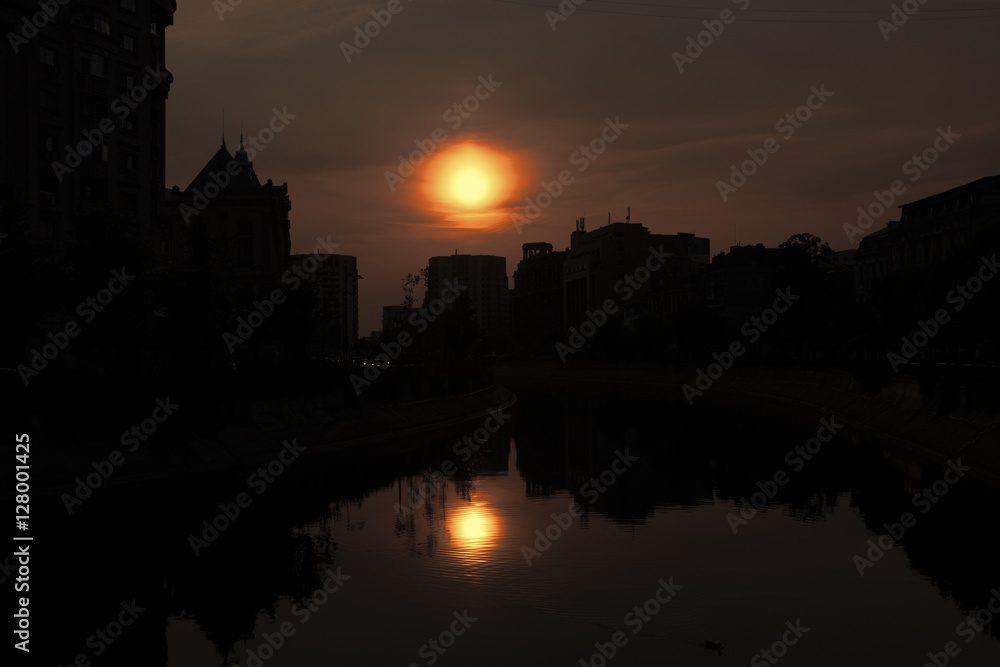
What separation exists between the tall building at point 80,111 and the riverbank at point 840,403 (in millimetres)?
46312

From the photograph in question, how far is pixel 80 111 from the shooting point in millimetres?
60281

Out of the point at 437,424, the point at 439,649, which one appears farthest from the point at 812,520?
the point at 437,424

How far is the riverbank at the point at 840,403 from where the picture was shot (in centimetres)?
4331

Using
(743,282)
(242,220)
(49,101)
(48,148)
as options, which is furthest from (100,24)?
(743,282)

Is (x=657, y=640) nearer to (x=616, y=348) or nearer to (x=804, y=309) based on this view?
(x=804, y=309)

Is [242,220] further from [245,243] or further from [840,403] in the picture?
[840,403]

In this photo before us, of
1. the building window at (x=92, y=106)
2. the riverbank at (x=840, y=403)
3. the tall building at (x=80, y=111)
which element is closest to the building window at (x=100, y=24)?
the tall building at (x=80, y=111)

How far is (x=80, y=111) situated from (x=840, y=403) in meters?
60.0

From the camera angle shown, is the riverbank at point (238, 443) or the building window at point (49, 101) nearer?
the riverbank at point (238, 443)

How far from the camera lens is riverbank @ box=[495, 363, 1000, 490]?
43.3 metres

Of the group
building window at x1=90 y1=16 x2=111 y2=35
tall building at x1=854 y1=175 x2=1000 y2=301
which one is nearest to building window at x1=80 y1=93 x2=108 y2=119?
building window at x1=90 y1=16 x2=111 y2=35

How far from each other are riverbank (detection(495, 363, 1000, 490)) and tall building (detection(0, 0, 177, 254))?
46.3 m

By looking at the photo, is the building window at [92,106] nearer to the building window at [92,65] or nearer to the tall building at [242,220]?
the building window at [92,65]

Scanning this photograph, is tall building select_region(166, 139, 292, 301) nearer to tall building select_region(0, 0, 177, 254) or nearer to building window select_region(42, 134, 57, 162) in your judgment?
tall building select_region(0, 0, 177, 254)
